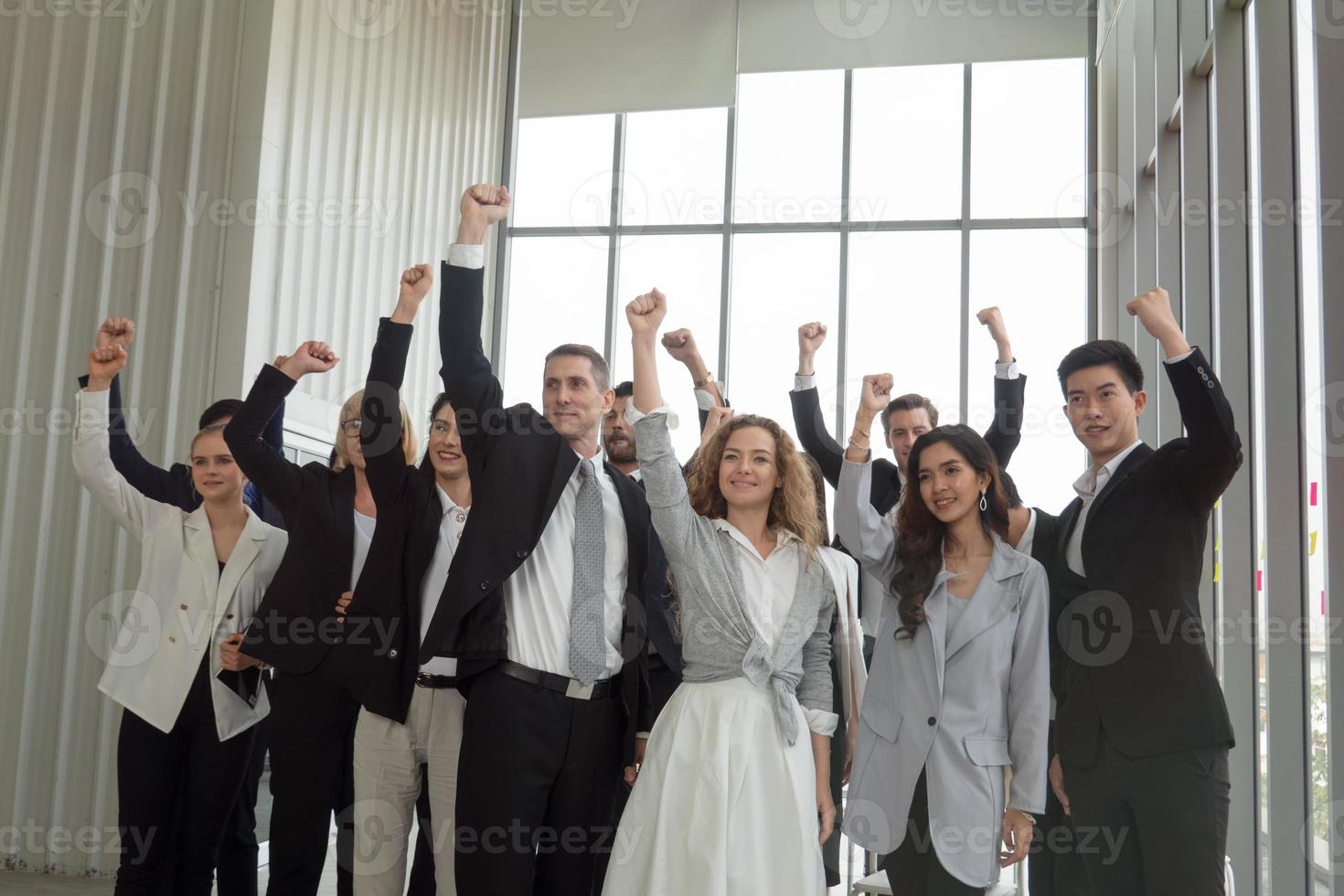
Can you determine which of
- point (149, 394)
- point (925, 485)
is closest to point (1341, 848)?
point (925, 485)

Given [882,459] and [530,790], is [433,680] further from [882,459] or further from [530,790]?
[882,459]

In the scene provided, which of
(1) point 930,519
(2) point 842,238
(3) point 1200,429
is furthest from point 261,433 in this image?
(2) point 842,238

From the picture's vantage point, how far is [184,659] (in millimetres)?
3109

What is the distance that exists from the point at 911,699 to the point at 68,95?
437 centimetres

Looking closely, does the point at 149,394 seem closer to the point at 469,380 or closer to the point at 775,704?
the point at 469,380

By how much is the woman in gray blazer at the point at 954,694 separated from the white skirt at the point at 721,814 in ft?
0.54

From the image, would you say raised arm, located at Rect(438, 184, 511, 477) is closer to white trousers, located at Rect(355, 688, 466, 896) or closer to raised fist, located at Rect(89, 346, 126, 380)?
white trousers, located at Rect(355, 688, 466, 896)

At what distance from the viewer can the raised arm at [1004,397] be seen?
330 cm

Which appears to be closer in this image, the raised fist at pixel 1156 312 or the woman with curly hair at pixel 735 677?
the woman with curly hair at pixel 735 677

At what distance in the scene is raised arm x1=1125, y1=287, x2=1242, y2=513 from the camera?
2402 millimetres

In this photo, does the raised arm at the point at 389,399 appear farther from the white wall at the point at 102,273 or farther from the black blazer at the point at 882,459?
the white wall at the point at 102,273

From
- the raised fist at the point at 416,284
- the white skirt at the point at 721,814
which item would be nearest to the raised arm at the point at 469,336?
the raised fist at the point at 416,284

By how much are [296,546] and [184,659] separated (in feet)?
1.47

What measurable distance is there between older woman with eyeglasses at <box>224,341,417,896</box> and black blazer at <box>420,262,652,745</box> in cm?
49
